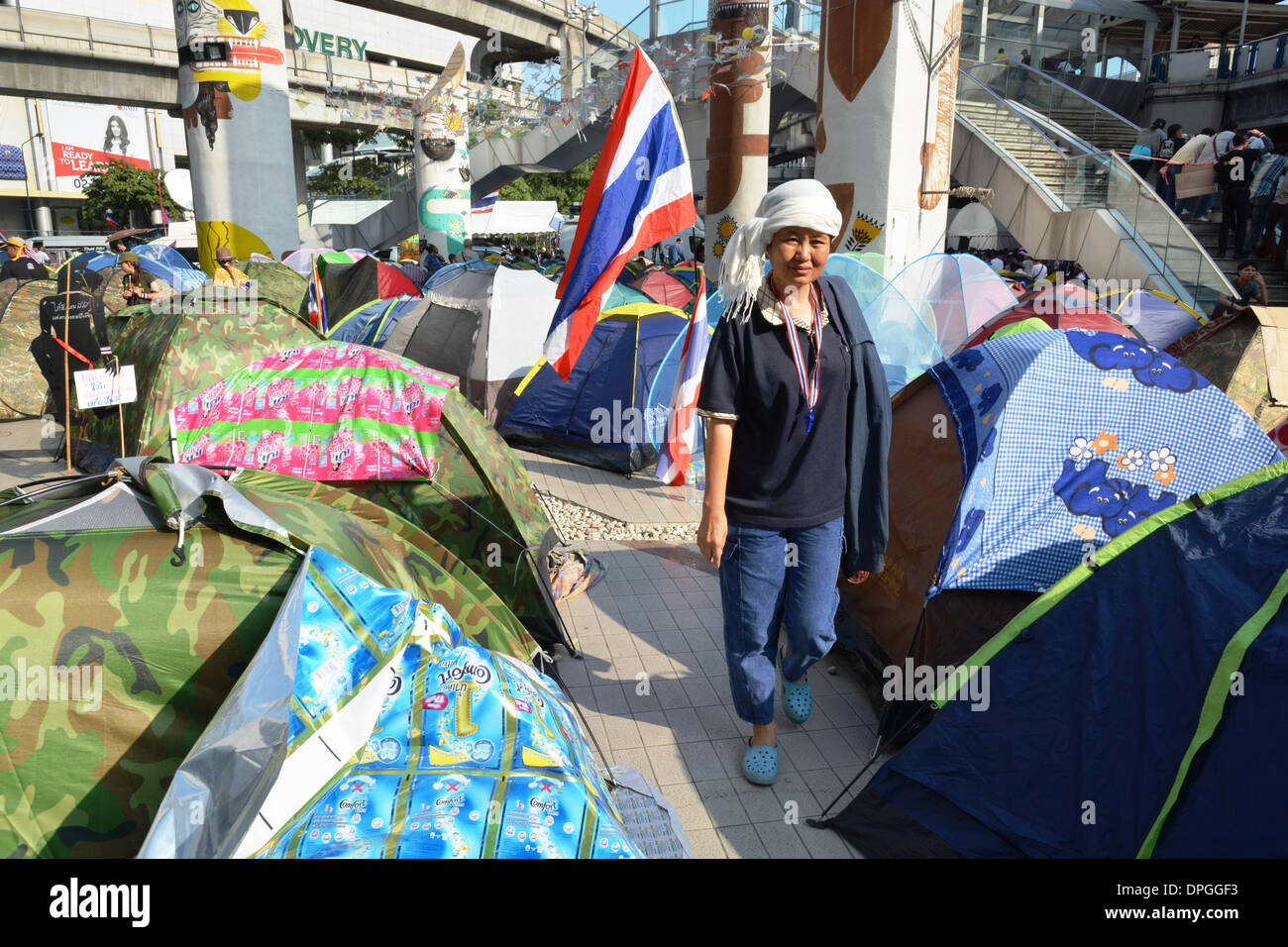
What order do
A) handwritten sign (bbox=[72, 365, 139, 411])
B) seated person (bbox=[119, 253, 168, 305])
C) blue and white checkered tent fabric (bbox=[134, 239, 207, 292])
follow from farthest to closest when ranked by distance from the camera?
blue and white checkered tent fabric (bbox=[134, 239, 207, 292])
seated person (bbox=[119, 253, 168, 305])
handwritten sign (bbox=[72, 365, 139, 411])

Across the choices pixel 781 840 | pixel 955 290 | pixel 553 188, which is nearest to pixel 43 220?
pixel 553 188

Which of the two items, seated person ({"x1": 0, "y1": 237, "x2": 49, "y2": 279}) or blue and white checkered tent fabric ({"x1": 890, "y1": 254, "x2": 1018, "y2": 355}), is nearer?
blue and white checkered tent fabric ({"x1": 890, "y1": 254, "x2": 1018, "y2": 355})

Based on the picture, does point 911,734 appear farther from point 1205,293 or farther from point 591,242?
point 1205,293

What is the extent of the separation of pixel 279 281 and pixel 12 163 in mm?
29937

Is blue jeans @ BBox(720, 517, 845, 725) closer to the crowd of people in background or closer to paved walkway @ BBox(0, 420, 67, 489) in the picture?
paved walkway @ BBox(0, 420, 67, 489)

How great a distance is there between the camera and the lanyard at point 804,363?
2742 mm

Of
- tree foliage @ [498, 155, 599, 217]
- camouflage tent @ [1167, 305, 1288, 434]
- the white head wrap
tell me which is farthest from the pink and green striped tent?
tree foliage @ [498, 155, 599, 217]

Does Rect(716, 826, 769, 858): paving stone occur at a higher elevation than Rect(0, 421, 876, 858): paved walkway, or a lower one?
higher

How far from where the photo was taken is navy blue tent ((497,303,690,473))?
745cm

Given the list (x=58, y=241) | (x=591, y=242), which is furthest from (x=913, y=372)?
(x=58, y=241)

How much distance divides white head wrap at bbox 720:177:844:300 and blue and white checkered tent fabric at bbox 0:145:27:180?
4099 centimetres

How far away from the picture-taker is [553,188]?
123 feet
